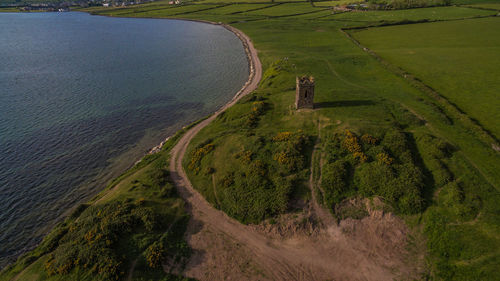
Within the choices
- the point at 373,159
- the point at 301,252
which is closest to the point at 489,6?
the point at 373,159

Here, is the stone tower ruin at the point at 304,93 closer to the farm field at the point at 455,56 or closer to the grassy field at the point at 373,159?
the grassy field at the point at 373,159

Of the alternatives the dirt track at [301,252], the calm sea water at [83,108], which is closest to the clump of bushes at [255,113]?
the calm sea water at [83,108]

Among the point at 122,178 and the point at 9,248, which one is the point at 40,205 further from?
the point at 122,178

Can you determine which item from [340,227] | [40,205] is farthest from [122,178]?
[340,227]

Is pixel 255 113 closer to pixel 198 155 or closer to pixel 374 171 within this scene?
pixel 198 155

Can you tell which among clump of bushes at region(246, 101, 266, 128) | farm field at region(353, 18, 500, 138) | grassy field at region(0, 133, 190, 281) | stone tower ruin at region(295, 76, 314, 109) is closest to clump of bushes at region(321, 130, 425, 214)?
stone tower ruin at region(295, 76, 314, 109)

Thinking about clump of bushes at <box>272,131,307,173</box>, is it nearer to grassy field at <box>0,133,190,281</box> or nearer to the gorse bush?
the gorse bush
